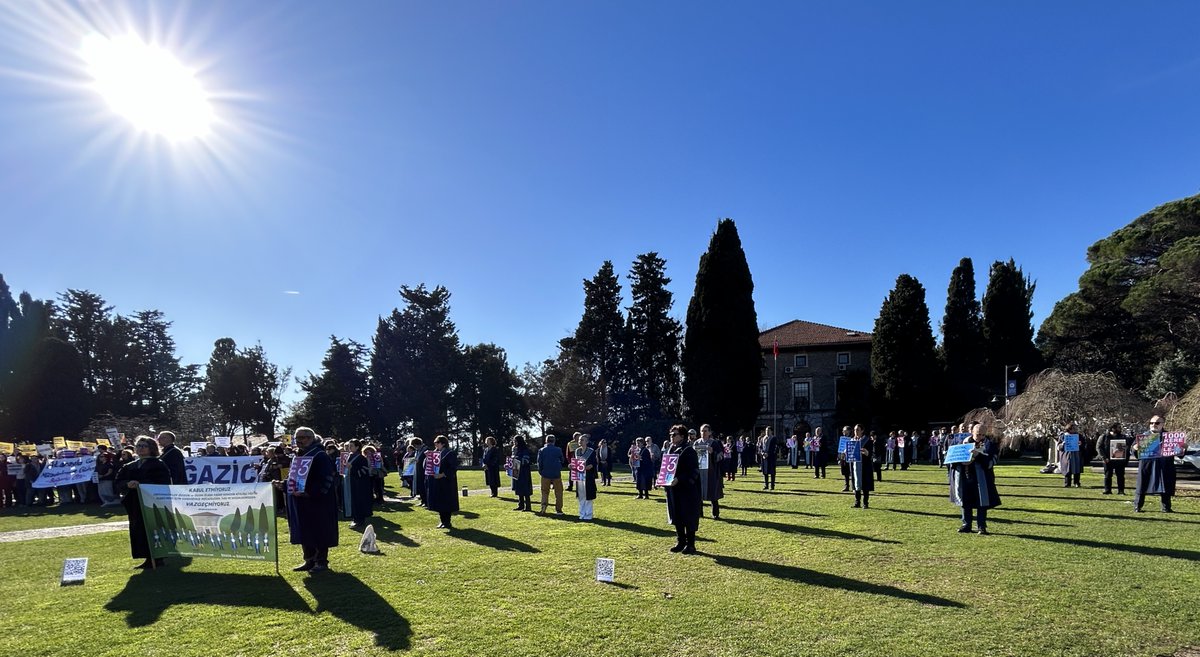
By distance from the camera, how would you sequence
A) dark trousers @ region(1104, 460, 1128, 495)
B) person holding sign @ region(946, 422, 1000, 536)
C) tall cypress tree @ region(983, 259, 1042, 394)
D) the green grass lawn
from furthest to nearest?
tall cypress tree @ region(983, 259, 1042, 394)
dark trousers @ region(1104, 460, 1128, 495)
person holding sign @ region(946, 422, 1000, 536)
the green grass lawn

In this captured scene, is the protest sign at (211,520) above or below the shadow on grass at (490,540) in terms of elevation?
above

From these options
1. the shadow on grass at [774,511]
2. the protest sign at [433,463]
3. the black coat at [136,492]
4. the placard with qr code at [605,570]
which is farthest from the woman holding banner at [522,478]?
the placard with qr code at [605,570]

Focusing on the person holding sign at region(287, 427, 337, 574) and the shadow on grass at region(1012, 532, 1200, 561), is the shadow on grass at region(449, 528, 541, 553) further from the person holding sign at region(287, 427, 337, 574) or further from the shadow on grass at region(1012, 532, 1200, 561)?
the shadow on grass at region(1012, 532, 1200, 561)

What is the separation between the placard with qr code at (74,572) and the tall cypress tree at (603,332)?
138 feet

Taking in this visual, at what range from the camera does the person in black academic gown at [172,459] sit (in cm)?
1005

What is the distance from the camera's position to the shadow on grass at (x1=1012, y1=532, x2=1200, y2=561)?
29.6 feet

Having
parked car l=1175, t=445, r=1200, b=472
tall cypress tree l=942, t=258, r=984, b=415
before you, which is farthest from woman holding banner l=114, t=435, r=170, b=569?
tall cypress tree l=942, t=258, r=984, b=415

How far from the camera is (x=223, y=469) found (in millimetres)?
15320

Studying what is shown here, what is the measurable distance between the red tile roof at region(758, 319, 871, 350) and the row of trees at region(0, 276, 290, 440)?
154 feet

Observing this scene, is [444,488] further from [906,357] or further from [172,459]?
[906,357]

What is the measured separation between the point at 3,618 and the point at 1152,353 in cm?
5414

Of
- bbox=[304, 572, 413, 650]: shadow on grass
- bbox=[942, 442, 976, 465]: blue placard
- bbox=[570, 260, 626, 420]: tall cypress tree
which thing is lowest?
bbox=[304, 572, 413, 650]: shadow on grass

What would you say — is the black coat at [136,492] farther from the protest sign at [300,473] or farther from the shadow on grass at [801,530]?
the shadow on grass at [801,530]

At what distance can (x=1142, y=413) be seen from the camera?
83.5 ft
